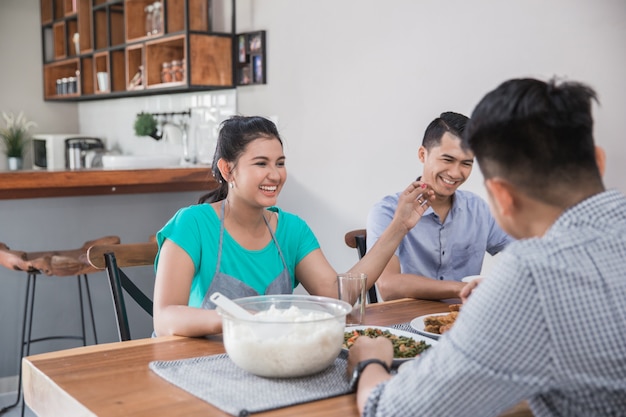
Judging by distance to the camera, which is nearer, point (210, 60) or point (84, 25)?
point (210, 60)

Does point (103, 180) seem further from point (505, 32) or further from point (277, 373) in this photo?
point (277, 373)

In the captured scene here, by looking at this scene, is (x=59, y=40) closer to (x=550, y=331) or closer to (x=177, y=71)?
(x=177, y=71)

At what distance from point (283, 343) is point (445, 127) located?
4.31 ft

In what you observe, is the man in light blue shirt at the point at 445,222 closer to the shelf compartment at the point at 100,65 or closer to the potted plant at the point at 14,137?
the shelf compartment at the point at 100,65

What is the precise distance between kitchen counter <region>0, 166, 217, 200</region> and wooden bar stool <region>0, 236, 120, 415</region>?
27 cm

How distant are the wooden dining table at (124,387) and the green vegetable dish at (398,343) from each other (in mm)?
220

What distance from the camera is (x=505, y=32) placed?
2.97 metres

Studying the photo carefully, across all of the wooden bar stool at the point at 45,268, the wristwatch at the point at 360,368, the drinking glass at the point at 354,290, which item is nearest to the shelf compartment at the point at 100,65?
the wooden bar stool at the point at 45,268

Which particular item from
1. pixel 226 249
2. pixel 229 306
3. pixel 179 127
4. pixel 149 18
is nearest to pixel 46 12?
pixel 149 18

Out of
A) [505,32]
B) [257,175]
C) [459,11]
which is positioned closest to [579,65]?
[505,32]

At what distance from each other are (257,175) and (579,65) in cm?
136

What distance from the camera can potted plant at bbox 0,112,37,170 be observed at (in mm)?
6672

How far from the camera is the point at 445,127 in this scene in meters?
2.41

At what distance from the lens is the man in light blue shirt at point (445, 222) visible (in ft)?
7.93
